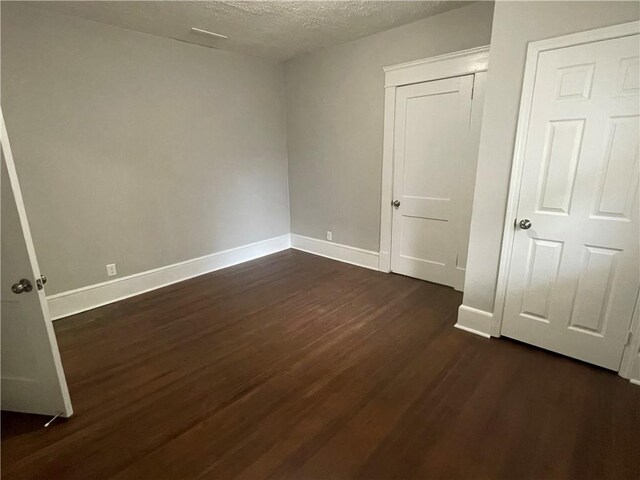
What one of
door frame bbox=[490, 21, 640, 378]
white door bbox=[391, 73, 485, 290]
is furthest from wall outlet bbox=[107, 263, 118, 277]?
door frame bbox=[490, 21, 640, 378]

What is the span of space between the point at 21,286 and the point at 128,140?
2069 mm

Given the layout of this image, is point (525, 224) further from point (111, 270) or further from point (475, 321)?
point (111, 270)

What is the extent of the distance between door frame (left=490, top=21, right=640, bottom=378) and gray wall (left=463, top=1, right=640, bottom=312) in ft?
0.12

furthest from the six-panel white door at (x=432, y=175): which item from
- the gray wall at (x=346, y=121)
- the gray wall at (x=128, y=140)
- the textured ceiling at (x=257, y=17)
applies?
the gray wall at (x=128, y=140)

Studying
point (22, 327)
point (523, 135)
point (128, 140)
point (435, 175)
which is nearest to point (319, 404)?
point (22, 327)

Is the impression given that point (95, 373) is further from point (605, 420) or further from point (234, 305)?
point (605, 420)

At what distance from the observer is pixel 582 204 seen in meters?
2.07

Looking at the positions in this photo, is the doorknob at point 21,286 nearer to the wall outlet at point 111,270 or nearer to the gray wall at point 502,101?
the wall outlet at point 111,270

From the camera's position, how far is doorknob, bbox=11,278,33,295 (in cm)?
163

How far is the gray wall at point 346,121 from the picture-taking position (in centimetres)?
317

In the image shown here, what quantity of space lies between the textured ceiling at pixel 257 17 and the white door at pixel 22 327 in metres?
1.86

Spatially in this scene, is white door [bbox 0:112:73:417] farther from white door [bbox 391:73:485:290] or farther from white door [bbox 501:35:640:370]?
white door [bbox 391:73:485:290]

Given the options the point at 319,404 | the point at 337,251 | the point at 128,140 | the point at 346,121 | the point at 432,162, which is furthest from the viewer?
the point at 337,251

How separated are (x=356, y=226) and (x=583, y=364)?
2.59 m
